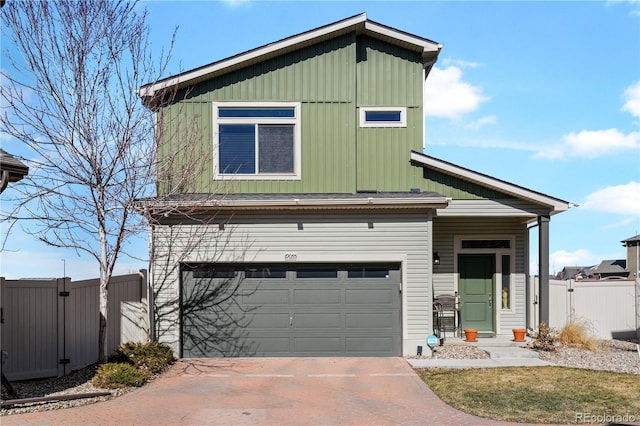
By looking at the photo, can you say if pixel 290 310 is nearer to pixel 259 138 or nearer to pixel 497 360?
pixel 259 138

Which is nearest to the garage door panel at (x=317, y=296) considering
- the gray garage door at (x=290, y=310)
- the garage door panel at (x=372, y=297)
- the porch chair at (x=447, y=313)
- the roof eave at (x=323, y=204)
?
the gray garage door at (x=290, y=310)

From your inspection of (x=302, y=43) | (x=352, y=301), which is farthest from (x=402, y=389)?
(x=302, y=43)

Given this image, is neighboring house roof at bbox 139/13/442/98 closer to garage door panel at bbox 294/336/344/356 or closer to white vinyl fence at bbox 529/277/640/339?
garage door panel at bbox 294/336/344/356

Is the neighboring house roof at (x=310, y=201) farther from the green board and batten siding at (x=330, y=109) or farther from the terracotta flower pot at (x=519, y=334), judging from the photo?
the terracotta flower pot at (x=519, y=334)

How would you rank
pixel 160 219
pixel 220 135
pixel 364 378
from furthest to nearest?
pixel 220 135
pixel 160 219
pixel 364 378

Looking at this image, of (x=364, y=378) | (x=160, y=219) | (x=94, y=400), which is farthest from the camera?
(x=160, y=219)

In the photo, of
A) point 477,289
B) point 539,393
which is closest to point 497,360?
point 539,393

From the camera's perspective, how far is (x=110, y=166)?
10.3 metres

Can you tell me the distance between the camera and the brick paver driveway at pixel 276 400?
7.61 metres

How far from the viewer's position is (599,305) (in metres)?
16.0

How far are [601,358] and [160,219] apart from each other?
1047 cm

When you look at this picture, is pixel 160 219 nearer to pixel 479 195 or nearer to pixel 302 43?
pixel 302 43

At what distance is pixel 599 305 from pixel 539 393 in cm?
856

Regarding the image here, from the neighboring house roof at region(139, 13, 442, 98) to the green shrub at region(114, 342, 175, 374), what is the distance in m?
6.03
